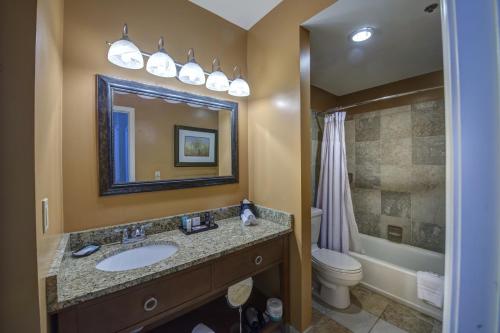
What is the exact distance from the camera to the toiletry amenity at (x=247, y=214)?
1566 millimetres

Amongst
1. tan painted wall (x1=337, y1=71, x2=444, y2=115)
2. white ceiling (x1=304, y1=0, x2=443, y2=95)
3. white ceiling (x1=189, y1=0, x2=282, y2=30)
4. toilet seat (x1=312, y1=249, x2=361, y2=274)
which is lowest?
toilet seat (x1=312, y1=249, x2=361, y2=274)

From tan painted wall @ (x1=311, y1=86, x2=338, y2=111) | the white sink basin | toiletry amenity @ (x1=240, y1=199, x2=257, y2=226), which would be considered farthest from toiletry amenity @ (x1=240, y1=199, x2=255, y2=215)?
tan painted wall @ (x1=311, y1=86, x2=338, y2=111)

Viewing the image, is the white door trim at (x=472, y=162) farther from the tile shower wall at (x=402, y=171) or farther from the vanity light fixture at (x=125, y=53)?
the tile shower wall at (x=402, y=171)

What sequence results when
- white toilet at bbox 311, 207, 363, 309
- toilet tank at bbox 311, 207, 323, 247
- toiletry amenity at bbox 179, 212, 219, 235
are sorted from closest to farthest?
toiletry amenity at bbox 179, 212, 219, 235 → white toilet at bbox 311, 207, 363, 309 → toilet tank at bbox 311, 207, 323, 247

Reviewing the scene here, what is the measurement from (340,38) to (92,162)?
6.71 ft

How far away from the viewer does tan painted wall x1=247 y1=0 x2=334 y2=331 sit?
1.44 metres

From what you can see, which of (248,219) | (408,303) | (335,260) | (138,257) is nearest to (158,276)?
(138,257)

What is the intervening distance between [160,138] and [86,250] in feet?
2.60

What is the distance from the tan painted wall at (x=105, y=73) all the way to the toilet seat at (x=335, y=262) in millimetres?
1167

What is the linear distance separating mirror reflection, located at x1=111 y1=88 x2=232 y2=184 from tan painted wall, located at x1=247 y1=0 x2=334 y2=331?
1.27 ft

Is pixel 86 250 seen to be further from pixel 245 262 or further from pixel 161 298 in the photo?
pixel 245 262

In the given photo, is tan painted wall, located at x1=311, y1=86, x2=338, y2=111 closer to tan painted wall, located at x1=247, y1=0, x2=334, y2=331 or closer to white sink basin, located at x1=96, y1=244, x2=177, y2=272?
tan painted wall, located at x1=247, y1=0, x2=334, y2=331

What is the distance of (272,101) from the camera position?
165 centimetres

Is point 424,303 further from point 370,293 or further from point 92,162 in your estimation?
point 92,162
